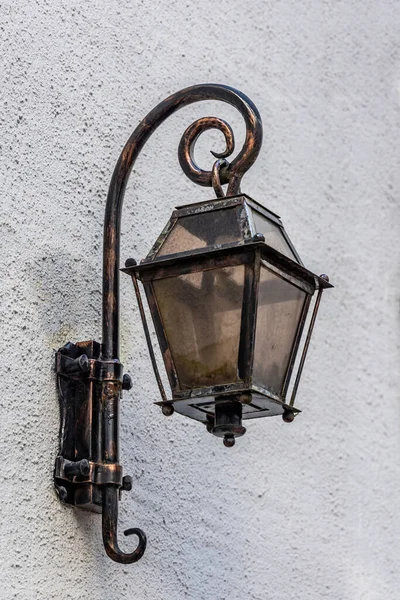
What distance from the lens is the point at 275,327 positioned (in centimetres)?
196

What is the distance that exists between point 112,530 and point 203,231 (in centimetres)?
57

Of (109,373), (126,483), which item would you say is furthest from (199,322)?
(126,483)

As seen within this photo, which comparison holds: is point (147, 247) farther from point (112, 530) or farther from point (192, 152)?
point (112, 530)

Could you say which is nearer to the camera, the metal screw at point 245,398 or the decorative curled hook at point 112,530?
the metal screw at point 245,398

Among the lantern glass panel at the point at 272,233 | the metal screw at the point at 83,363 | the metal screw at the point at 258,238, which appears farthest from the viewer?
the metal screw at the point at 83,363

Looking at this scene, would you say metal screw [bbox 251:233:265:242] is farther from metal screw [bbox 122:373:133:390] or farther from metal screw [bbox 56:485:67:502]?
metal screw [bbox 56:485:67:502]

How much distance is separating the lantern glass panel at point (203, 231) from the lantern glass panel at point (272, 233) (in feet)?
A: 0.13

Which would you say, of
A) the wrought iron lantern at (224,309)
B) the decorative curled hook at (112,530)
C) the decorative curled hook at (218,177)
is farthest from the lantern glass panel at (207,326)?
the decorative curled hook at (112,530)

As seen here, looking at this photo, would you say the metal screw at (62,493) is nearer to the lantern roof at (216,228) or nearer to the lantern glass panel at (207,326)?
the lantern glass panel at (207,326)

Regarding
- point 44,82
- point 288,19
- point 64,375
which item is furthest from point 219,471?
point 288,19

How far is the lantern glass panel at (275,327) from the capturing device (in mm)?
1904

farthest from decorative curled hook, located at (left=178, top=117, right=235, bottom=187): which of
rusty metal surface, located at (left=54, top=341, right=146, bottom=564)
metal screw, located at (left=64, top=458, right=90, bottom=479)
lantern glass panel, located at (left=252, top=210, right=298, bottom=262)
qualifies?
metal screw, located at (left=64, top=458, right=90, bottom=479)

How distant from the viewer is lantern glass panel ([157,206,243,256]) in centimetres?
192

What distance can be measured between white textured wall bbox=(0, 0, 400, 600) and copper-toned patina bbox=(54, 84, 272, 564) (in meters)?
0.04
